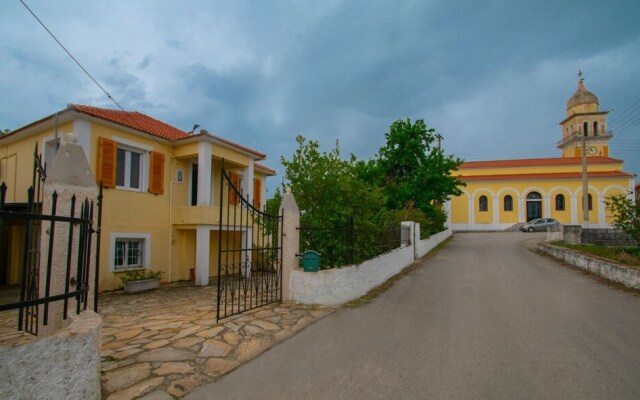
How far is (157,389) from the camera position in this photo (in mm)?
3867

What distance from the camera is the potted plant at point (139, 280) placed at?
35.7ft

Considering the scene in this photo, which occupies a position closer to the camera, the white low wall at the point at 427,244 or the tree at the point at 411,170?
the white low wall at the point at 427,244

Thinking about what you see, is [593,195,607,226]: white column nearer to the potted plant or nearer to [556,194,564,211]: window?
[556,194,564,211]: window

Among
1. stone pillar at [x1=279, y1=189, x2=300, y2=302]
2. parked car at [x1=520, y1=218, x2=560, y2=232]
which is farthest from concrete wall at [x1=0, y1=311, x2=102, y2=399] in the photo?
parked car at [x1=520, y1=218, x2=560, y2=232]

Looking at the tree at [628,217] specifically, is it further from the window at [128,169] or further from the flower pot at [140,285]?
the window at [128,169]

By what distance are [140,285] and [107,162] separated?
3.94 metres

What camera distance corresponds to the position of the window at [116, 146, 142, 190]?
1163 centimetres

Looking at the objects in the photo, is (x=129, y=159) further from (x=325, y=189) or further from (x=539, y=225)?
(x=539, y=225)

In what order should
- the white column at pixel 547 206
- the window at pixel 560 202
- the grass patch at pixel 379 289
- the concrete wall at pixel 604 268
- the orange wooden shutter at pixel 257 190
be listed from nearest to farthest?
the grass patch at pixel 379 289, the concrete wall at pixel 604 268, the orange wooden shutter at pixel 257 190, the window at pixel 560 202, the white column at pixel 547 206

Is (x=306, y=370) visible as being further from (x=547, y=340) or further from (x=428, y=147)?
(x=428, y=147)

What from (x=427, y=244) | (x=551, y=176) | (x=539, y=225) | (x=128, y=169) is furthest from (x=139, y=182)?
(x=551, y=176)

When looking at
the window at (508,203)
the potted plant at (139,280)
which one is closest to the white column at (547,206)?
the window at (508,203)

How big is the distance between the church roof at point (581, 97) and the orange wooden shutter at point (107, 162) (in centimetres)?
5799

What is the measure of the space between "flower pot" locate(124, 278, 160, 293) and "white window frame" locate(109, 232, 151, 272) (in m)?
0.70
